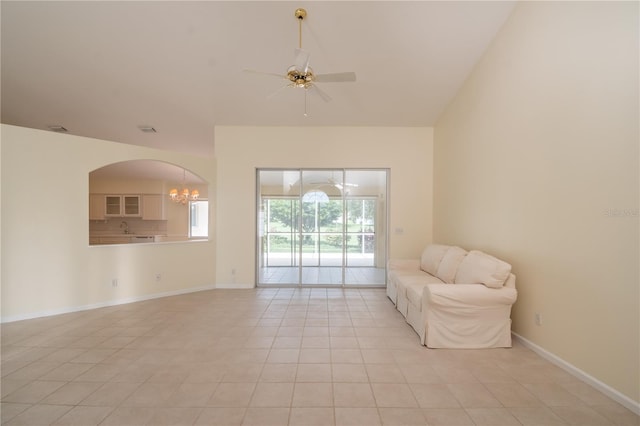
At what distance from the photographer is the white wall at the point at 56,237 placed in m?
3.42

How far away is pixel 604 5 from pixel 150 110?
610 cm

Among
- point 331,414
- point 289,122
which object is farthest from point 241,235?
point 331,414

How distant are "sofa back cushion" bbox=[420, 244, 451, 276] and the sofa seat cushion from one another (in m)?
0.15

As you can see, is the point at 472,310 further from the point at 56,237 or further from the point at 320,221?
the point at 56,237

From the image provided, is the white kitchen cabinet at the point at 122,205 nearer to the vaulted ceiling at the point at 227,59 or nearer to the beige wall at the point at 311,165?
the vaulted ceiling at the point at 227,59

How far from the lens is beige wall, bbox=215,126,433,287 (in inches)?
205

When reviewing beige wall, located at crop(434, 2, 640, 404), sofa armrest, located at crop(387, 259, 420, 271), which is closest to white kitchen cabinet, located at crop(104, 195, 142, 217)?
sofa armrest, located at crop(387, 259, 420, 271)

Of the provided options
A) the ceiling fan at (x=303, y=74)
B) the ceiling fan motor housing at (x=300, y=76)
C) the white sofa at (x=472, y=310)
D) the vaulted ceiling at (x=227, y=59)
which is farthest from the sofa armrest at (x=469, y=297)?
the vaulted ceiling at (x=227, y=59)

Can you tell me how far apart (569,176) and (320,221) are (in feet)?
12.7

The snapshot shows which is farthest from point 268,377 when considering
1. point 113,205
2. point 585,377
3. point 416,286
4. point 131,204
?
point 113,205

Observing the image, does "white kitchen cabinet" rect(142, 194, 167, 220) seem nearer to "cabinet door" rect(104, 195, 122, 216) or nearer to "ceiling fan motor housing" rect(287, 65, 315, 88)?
"cabinet door" rect(104, 195, 122, 216)

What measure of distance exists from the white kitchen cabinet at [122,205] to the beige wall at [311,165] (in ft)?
15.0

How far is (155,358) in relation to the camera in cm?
259

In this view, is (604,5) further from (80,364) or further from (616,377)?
(80,364)
